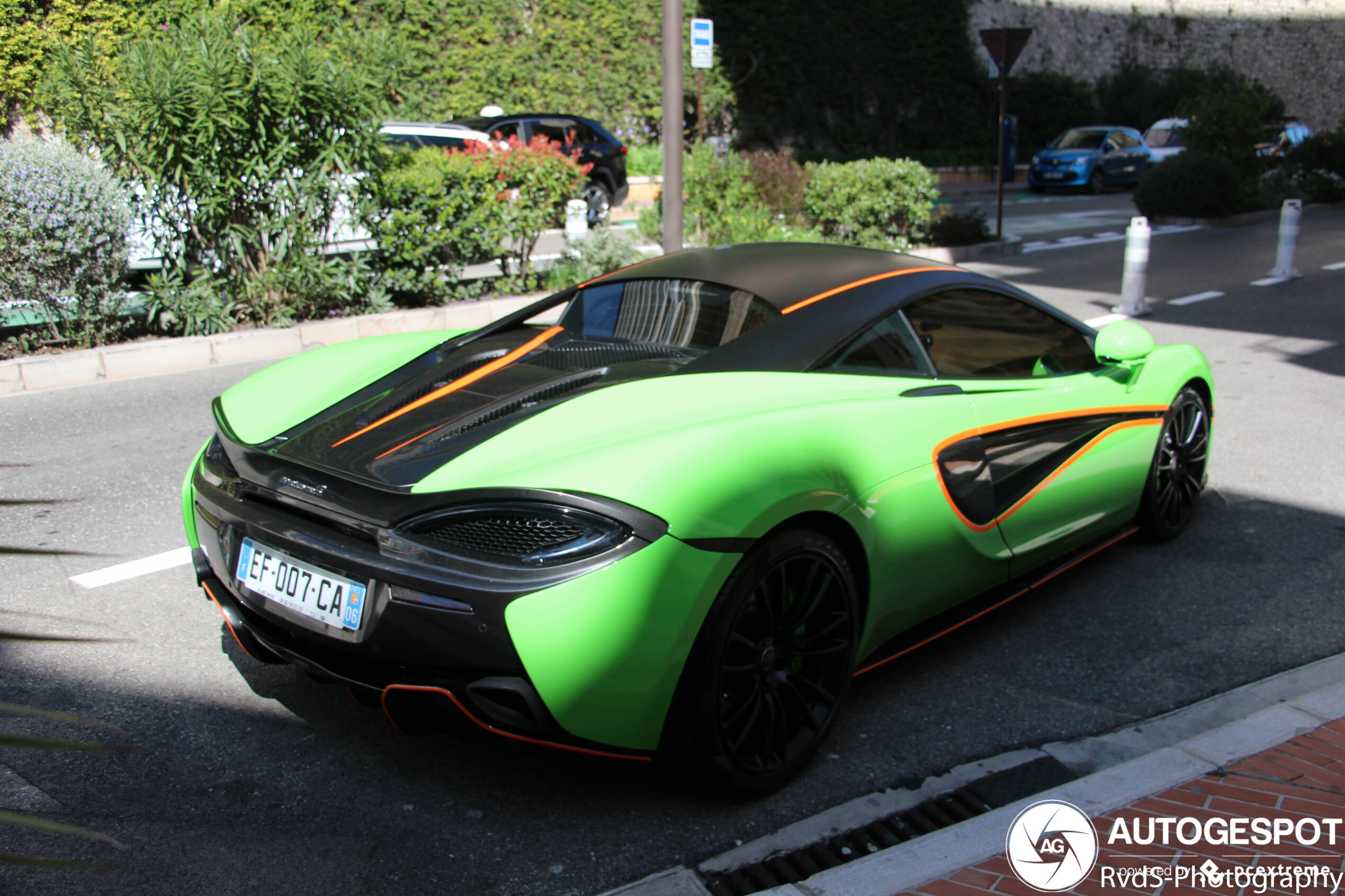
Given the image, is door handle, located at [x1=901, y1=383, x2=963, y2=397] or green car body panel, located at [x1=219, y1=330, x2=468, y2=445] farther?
door handle, located at [x1=901, y1=383, x2=963, y2=397]

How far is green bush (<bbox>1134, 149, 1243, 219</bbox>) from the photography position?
18.2 m

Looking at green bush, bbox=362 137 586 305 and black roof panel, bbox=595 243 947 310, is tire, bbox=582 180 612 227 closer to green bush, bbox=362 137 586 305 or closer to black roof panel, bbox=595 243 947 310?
green bush, bbox=362 137 586 305

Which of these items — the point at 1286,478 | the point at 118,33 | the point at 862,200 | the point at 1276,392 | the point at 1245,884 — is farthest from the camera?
the point at 118,33

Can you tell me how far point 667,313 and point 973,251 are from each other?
11721 millimetres

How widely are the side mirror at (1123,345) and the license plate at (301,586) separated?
2797 mm

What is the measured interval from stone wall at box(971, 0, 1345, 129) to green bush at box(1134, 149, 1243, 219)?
52.8 ft

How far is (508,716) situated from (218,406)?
1.51 m

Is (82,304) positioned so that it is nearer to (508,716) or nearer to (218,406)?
(218,406)

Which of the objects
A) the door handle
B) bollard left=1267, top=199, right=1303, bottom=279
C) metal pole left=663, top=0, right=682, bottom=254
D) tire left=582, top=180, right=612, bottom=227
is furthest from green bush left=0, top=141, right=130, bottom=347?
bollard left=1267, top=199, right=1303, bottom=279

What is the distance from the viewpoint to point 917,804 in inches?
109

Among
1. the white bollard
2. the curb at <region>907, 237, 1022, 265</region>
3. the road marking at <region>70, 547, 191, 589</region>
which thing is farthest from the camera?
the curb at <region>907, 237, 1022, 265</region>

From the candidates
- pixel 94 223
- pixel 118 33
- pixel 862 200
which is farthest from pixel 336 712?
pixel 118 33

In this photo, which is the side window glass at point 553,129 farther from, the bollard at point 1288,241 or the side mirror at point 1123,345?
the side mirror at point 1123,345

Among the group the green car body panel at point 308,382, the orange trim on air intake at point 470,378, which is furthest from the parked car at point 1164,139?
the green car body panel at point 308,382
